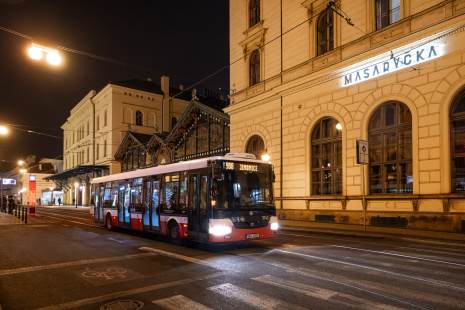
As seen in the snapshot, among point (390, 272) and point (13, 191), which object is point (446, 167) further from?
point (13, 191)

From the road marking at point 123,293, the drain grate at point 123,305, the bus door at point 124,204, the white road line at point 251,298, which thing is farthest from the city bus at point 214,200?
the drain grate at point 123,305

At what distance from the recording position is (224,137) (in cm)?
2966

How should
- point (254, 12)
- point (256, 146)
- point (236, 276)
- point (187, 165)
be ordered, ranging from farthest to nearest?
point (254, 12) → point (256, 146) → point (187, 165) → point (236, 276)

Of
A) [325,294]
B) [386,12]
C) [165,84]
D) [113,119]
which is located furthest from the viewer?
[165,84]

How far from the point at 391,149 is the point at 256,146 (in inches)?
412

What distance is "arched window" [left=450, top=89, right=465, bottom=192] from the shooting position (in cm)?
1465

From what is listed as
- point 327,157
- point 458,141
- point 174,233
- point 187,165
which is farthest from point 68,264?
point 327,157

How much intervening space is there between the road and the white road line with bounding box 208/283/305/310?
15 mm

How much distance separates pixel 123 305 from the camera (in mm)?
5785

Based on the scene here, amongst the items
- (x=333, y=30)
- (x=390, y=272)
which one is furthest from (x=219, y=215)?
(x=333, y=30)

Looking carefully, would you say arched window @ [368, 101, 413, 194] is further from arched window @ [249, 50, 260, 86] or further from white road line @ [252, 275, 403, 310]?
white road line @ [252, 275, 403, 310]

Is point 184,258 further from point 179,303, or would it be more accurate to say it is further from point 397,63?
point 397,63

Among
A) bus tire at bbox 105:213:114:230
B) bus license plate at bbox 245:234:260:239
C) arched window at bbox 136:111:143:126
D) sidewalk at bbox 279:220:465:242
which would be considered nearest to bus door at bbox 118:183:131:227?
bus tire at bbox 105:213:114:230

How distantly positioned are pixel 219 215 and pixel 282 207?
40.9ft
